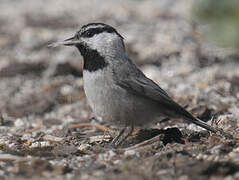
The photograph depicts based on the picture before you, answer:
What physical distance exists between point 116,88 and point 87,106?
2051 millimetres

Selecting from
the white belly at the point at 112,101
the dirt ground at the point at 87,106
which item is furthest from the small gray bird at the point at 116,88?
the dirt ground at the point at 87,106

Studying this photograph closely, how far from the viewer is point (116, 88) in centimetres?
464

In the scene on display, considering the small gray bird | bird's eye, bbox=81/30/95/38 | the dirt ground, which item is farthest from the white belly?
bird's eye, bbox=81/30/95/38

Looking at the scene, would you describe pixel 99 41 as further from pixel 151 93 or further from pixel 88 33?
pixel 151 93

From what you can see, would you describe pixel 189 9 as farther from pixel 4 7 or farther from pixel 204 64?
pixel 4 7

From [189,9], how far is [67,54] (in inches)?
138

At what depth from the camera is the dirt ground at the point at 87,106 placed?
371cm

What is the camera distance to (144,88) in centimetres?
477

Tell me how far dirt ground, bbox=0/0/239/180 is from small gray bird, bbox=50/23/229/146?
0.22 m

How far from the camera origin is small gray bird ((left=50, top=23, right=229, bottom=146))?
15.1 feet

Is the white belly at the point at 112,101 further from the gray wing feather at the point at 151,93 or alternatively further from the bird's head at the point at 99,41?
the bird's head at the point at 99,41

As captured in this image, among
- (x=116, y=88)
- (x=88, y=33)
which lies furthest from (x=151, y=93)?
(x=88, y=33)

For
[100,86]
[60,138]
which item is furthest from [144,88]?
[60,138]

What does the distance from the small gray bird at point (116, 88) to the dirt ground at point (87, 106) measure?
215mm
